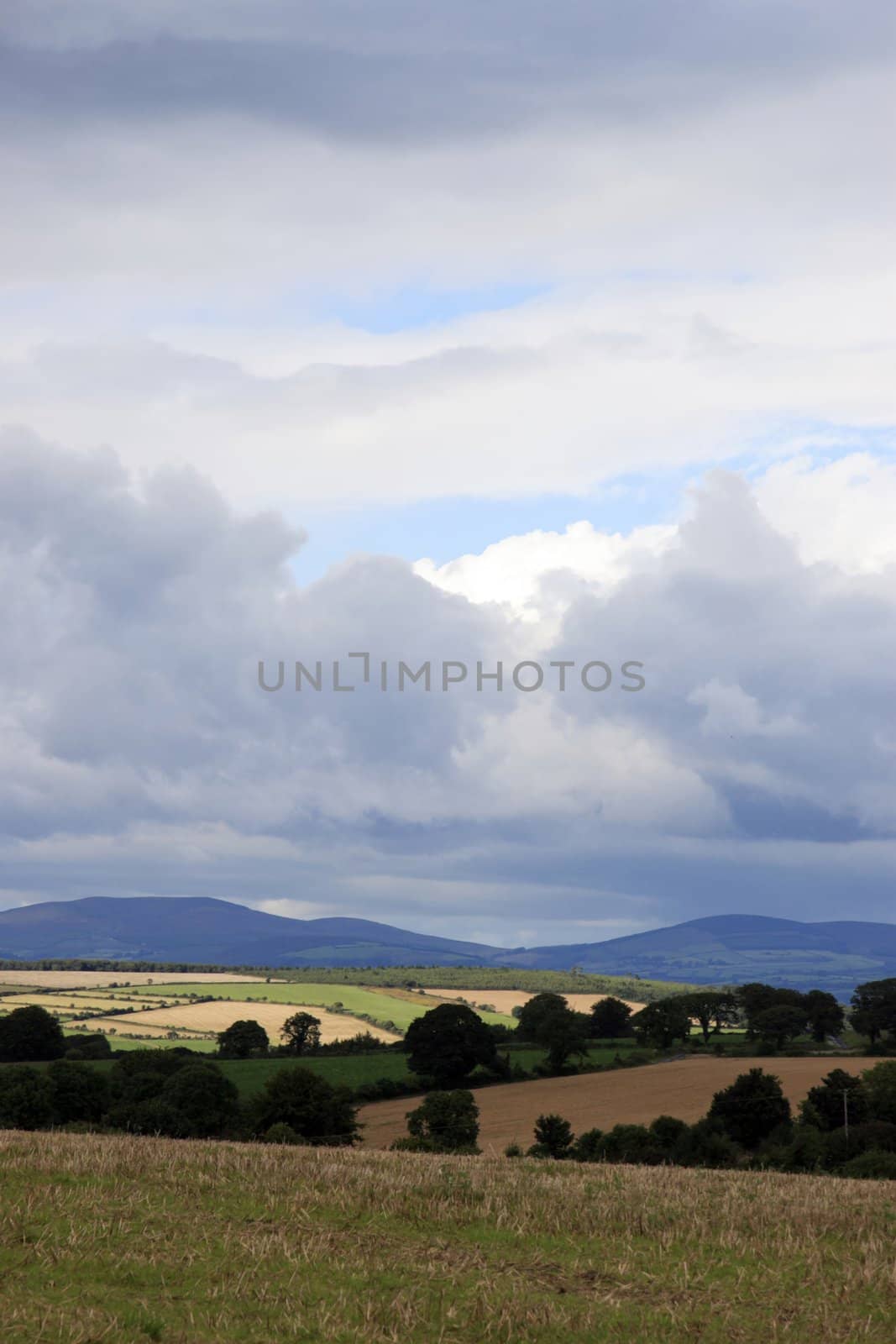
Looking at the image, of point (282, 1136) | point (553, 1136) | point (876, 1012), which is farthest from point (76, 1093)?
point (876, 1012)

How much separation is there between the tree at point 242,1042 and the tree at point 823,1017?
2568 inches

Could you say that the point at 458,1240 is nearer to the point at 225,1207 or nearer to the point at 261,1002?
the point at 225,1207

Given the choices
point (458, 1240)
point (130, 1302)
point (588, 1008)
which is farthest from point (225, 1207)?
point (588, 1008)

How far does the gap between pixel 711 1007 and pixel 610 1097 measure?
5953cm

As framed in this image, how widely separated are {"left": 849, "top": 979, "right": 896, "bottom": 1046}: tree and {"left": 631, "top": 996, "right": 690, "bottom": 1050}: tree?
66.4 ft

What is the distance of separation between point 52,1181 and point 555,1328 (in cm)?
1255

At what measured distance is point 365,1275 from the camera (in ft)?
66.6

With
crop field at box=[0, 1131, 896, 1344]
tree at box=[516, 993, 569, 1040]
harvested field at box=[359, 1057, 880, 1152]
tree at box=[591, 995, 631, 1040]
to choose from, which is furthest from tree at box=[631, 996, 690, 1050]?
crop field at box=[0, 1131, 896, 1344]

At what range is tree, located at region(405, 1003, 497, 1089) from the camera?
412ft

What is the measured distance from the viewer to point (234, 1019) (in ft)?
565

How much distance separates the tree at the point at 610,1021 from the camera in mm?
160500

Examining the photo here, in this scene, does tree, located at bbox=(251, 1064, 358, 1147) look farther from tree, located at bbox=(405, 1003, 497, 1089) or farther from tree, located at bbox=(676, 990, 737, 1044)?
tree, located at bbox=(676, 990, 737, 1044)

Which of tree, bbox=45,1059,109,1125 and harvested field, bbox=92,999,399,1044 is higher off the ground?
tree, bbox=45,1059,109,1125

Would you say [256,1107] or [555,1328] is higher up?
[555,1328]
